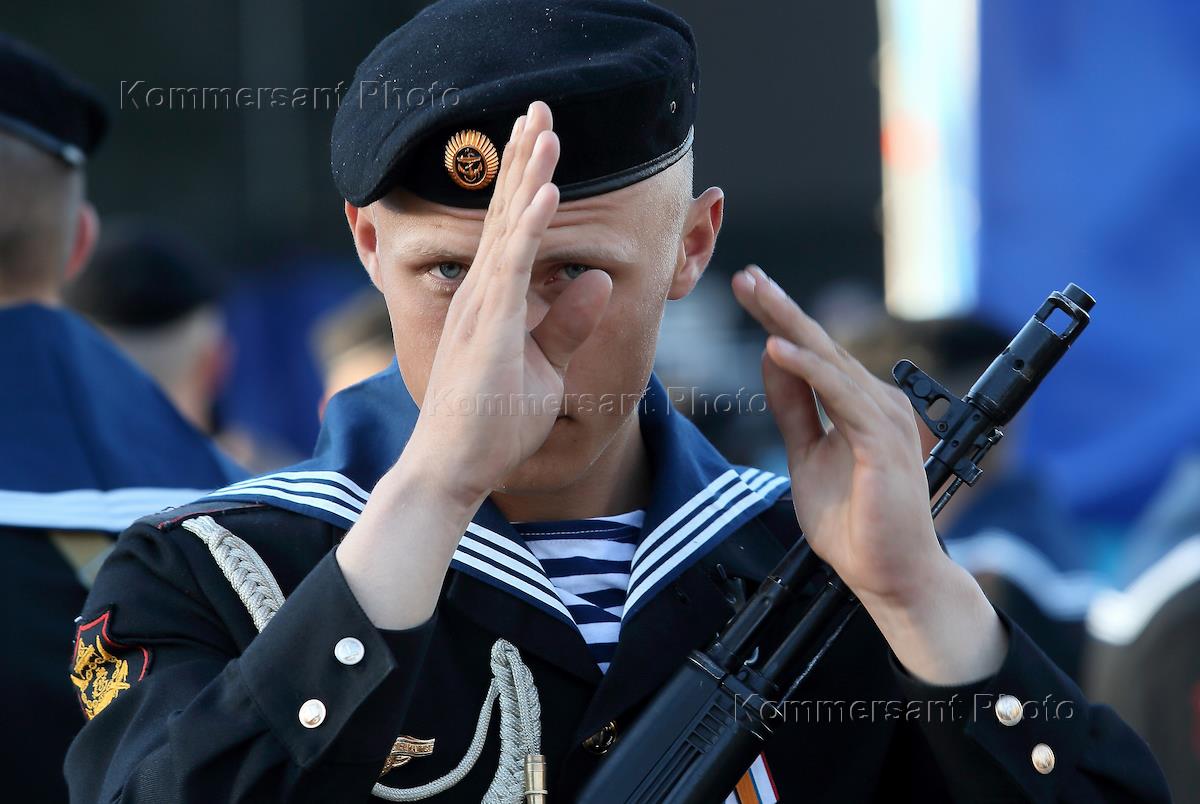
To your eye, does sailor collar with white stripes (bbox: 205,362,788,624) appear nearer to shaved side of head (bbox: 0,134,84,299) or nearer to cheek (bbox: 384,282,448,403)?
cheek (bbox: 384,282,448,403)

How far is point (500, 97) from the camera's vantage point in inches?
79.2

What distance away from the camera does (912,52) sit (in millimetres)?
6125

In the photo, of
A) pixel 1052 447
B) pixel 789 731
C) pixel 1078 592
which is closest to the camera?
pixel 789 731

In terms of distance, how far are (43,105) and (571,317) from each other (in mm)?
1935

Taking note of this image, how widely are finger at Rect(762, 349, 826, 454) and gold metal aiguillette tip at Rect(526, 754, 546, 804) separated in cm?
51

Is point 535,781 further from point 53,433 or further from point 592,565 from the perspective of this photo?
point 53,433

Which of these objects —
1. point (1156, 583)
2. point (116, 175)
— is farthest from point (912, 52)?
point (116, 175)

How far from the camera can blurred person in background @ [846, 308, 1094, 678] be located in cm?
420

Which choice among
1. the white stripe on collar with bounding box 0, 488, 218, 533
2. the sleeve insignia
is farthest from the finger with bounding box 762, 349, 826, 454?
the white stripe on collar with bounding box 0, 488, 218, 533

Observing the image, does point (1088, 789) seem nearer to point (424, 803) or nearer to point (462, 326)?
point (424, 803)

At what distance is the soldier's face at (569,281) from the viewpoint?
2041 mm

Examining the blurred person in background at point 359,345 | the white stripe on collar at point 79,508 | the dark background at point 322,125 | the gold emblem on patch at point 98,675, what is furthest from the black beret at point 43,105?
the dark background at point 322,125

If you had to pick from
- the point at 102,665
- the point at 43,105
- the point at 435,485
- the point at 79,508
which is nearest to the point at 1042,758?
the point at 435,485

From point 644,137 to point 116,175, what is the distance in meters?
6.31
